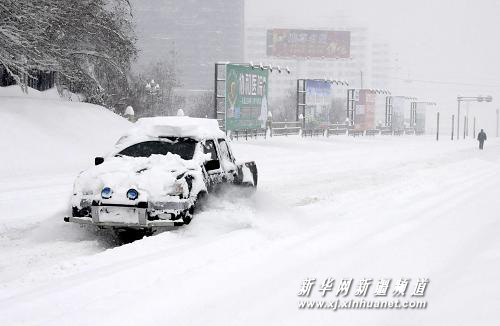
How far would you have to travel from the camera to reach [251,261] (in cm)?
824

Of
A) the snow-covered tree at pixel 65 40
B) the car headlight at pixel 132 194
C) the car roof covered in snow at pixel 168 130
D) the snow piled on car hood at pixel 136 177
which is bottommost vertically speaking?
the car headlight at pixel 132 194

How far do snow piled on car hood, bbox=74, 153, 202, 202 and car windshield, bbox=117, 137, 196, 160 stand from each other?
0.67 metres

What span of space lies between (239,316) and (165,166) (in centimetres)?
408

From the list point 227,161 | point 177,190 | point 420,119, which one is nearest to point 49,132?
point 227,161

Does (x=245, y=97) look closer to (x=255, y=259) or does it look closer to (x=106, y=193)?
(x=106, y=193)

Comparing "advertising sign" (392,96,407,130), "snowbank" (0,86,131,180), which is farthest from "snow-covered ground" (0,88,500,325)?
"advertising sign" (392,96,407,130)

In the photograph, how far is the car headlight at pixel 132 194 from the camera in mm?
9164

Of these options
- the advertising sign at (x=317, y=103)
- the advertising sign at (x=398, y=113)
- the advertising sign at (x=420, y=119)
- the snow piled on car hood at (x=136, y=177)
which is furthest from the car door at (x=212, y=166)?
the advertising sign at (x=420, y=119)

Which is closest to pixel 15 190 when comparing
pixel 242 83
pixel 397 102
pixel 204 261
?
pixel 204 261

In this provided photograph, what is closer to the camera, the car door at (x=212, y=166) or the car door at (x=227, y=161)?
the car door at (x=212, y=166)

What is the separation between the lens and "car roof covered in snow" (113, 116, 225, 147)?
10.9 meters

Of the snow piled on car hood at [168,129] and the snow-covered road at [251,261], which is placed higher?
the snow piled on car hood at [168,129]

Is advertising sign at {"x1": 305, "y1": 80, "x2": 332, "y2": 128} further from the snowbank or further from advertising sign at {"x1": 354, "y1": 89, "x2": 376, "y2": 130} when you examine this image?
the snowbank

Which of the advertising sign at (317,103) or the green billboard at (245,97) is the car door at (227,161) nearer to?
the green billboard at (245,97)
